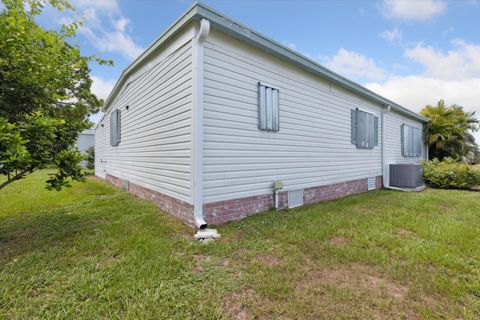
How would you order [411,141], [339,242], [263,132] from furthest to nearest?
[411,141] → [263,132] → [339,242]

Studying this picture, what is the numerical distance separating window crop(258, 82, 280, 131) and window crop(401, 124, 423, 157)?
7518 mm

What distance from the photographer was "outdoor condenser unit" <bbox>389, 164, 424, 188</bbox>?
24.5 ft

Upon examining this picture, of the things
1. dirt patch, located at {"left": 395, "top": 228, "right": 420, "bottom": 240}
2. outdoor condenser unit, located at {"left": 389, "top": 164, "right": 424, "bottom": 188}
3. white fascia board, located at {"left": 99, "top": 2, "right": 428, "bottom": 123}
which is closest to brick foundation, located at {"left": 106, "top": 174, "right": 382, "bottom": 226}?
dirt patch, located at {"left": 395, "top": 228, "right": 420, "bottom": 240}

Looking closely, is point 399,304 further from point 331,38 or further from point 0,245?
point 331,38

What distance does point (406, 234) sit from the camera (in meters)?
3.31

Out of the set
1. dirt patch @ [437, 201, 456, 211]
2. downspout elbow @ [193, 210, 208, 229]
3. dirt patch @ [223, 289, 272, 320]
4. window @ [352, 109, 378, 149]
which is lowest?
dirt patch @ [223, 289, 272, 320]

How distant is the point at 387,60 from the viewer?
8.39m

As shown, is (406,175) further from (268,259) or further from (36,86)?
(36,86)

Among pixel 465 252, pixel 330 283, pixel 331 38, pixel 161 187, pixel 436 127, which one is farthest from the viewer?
pixel 436 127

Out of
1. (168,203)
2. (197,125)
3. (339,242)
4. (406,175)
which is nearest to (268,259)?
(339,242)

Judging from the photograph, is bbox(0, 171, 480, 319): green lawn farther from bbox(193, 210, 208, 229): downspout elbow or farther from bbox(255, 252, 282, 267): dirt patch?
bbox(193, 210, 208, 229): downspout elbow

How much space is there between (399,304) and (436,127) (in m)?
13.3

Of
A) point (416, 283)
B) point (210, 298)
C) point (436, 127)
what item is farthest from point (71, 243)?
point (436, 127)

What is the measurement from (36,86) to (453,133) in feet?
51.7
